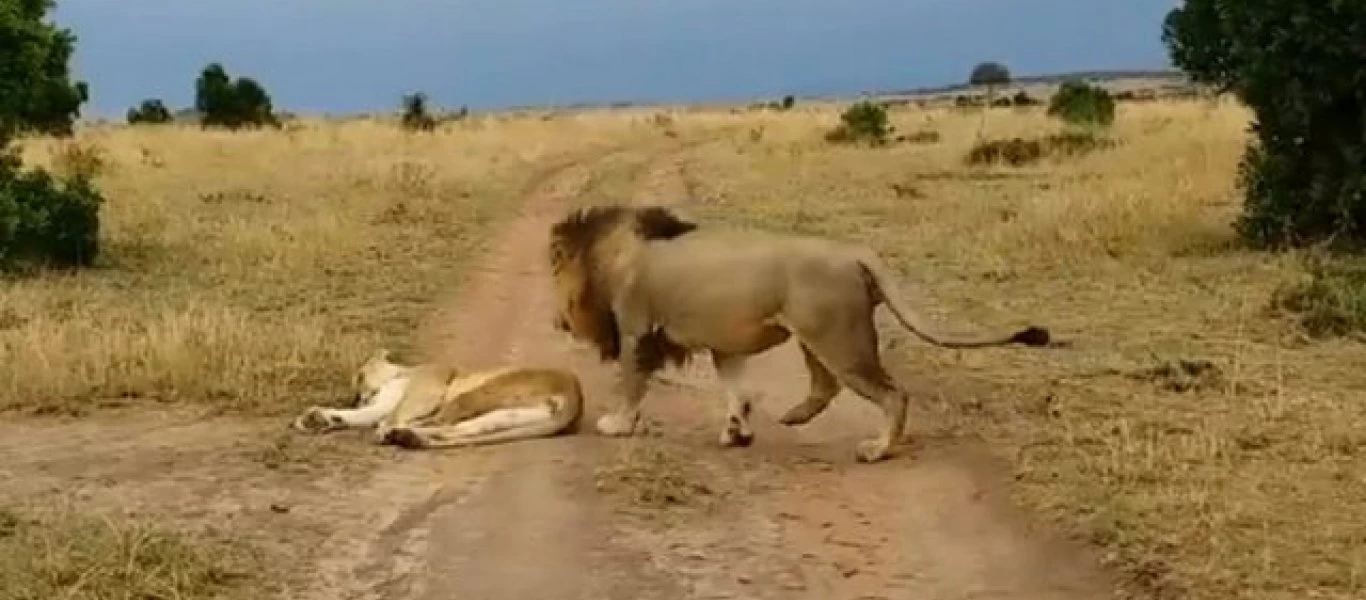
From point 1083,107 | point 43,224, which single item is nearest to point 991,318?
point 43,224

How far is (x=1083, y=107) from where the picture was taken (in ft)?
132

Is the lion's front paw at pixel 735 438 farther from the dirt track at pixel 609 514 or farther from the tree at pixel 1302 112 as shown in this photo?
the tree at pixel 1302 112

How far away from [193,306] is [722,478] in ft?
17.7

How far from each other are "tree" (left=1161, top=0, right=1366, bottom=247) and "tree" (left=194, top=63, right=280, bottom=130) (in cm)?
3839

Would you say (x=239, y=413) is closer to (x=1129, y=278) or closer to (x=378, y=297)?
(x=378, y=297)

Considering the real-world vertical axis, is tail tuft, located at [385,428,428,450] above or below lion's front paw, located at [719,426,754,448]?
above

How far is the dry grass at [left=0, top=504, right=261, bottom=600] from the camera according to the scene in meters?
6.62

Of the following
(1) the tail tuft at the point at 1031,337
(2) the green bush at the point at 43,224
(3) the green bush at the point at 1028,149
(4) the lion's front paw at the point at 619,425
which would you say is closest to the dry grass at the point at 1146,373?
(1) the tail tuft at the point at 1031,337

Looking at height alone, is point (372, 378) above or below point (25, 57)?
below

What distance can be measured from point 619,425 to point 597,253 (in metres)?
0.75

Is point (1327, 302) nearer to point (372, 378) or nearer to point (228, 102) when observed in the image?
point (372, 378)

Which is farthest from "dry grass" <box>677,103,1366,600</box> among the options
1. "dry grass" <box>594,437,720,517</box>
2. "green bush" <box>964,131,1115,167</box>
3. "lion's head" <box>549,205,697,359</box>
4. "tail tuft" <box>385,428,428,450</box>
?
A: "green bush" <box>964,131,1115,167</box>

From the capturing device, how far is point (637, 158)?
1359 inches

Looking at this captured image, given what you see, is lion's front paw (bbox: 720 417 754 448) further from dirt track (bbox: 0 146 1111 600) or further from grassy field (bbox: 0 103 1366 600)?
grassy field (bbox: 0 103 1366 600)
